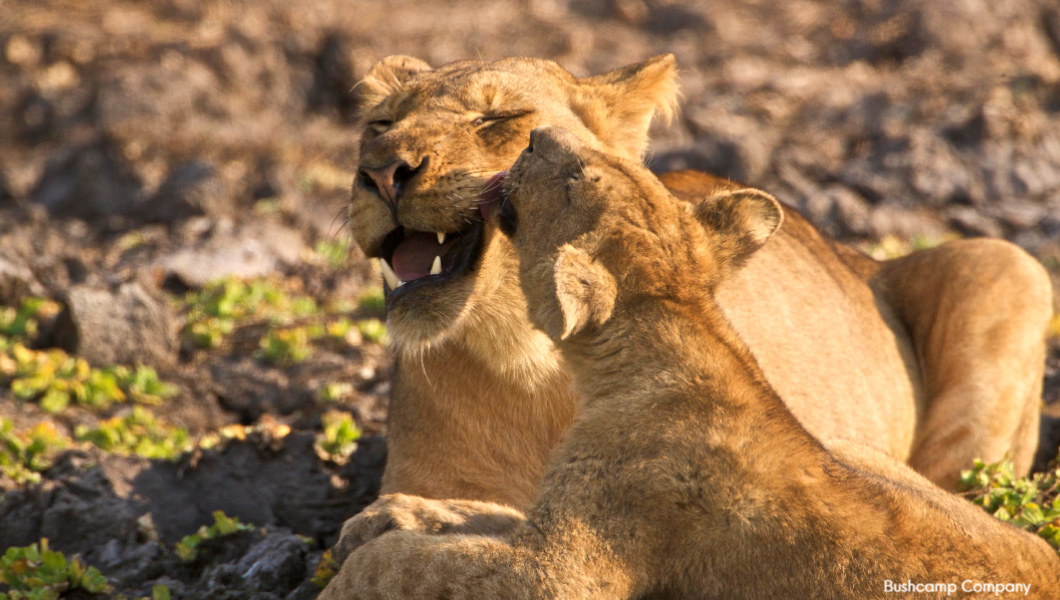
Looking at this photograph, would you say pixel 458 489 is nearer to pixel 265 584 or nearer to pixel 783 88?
pixel 265 584

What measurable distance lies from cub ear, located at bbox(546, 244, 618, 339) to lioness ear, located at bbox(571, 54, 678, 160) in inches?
62.8

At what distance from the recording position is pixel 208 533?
4.59 m

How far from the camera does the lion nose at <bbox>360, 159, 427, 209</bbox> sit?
3811 millimetres

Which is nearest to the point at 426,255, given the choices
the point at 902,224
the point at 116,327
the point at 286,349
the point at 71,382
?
the point at 286,349

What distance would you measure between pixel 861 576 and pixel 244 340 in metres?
5.33

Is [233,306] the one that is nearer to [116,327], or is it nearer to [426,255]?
[116,327]

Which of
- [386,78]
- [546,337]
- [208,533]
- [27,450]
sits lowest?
[208,533]

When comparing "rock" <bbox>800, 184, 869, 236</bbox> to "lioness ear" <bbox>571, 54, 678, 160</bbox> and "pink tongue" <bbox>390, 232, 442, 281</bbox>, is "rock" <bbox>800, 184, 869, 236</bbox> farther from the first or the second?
"pink tongue" <bbox>390, 232, 442, 281</bbox>

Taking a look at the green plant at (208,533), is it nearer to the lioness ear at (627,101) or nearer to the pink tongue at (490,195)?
the pink tongue at (490,195)

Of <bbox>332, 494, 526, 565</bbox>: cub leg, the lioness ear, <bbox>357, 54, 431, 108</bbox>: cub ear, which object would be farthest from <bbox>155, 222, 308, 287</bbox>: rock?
<bbox>332, 494, 526, 565</bbox>: cub leg

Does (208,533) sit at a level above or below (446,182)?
below

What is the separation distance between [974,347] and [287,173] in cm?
696

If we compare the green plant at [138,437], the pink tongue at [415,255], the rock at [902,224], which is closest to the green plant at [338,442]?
the green plant at [138,437]

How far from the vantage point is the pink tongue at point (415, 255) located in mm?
3928
